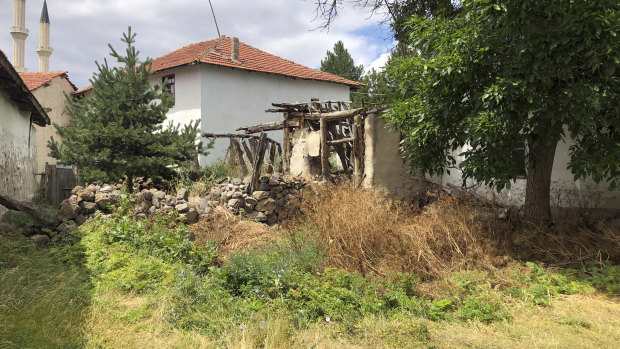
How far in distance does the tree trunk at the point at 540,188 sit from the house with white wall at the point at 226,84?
41.2 feet

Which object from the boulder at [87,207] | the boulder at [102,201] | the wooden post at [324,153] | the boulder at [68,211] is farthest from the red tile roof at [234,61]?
the boulder at [68,211]

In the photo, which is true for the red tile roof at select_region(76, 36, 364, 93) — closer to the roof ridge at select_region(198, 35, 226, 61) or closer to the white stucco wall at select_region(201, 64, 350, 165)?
the roof ridge at select_region(198, 35, 226, 61)

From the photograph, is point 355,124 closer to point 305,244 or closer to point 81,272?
point 305,244

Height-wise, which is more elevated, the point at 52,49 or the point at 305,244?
the point at 52,49

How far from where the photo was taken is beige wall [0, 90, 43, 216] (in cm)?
978

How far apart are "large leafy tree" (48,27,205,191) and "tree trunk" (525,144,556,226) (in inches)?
318

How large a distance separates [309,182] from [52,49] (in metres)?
36.5

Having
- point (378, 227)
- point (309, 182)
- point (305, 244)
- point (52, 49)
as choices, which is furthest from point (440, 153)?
point (52, 49)

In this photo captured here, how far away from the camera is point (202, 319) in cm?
464

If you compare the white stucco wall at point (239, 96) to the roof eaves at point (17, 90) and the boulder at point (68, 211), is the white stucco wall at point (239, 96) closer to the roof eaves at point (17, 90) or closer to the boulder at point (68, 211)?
the roof eaves at point (17, 90)

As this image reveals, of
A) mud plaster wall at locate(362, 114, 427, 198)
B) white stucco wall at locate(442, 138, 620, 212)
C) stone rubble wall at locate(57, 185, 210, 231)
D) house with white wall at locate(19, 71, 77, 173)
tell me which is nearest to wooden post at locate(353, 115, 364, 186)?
mud plaster wall at locate(362, 114, 427, 198)

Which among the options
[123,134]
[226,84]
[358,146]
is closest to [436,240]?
[358,146]

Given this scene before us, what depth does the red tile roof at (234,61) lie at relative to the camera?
60.8 ft

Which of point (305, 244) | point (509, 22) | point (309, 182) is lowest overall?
point (305, 244)
